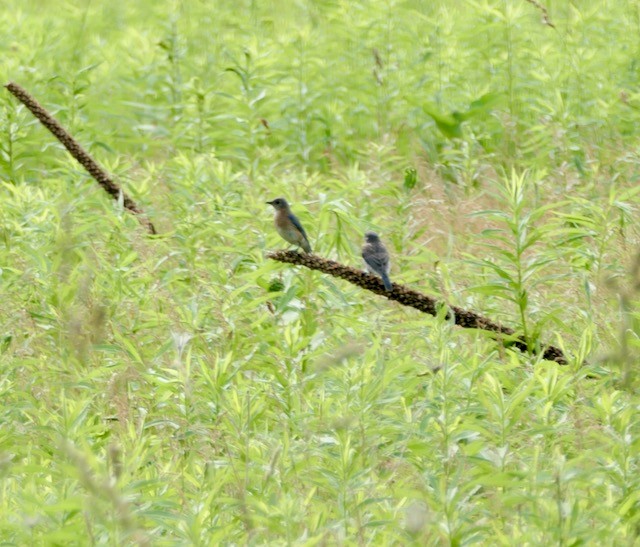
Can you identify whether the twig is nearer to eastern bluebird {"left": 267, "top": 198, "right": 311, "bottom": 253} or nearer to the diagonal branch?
eastern bluebird {"left": 267, "top": 198, "right": 311, "bottom": 253}

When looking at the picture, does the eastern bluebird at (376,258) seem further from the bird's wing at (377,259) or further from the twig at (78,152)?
the twig at (78,152)

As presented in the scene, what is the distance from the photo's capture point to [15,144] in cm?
893

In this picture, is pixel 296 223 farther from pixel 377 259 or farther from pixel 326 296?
pixel 326 296

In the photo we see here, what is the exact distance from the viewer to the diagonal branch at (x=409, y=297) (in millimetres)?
5457

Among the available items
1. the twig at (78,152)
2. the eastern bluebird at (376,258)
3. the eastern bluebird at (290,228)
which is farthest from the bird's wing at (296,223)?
the twig at (78,152)

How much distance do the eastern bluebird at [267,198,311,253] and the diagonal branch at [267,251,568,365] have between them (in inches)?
40.8

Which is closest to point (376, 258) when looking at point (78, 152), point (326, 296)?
point (326, 296)

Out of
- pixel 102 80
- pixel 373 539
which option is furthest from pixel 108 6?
pixel 373 539

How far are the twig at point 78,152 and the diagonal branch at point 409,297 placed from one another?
2103 millimetres

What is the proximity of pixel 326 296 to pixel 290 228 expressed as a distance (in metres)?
0.76

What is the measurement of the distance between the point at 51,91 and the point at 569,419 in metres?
6.05

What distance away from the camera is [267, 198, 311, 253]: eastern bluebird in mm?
6785

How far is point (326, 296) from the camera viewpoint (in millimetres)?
6227

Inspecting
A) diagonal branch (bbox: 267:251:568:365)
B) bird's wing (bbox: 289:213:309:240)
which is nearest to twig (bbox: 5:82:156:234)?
bird's wing (bbox: 289:213:309:240)
